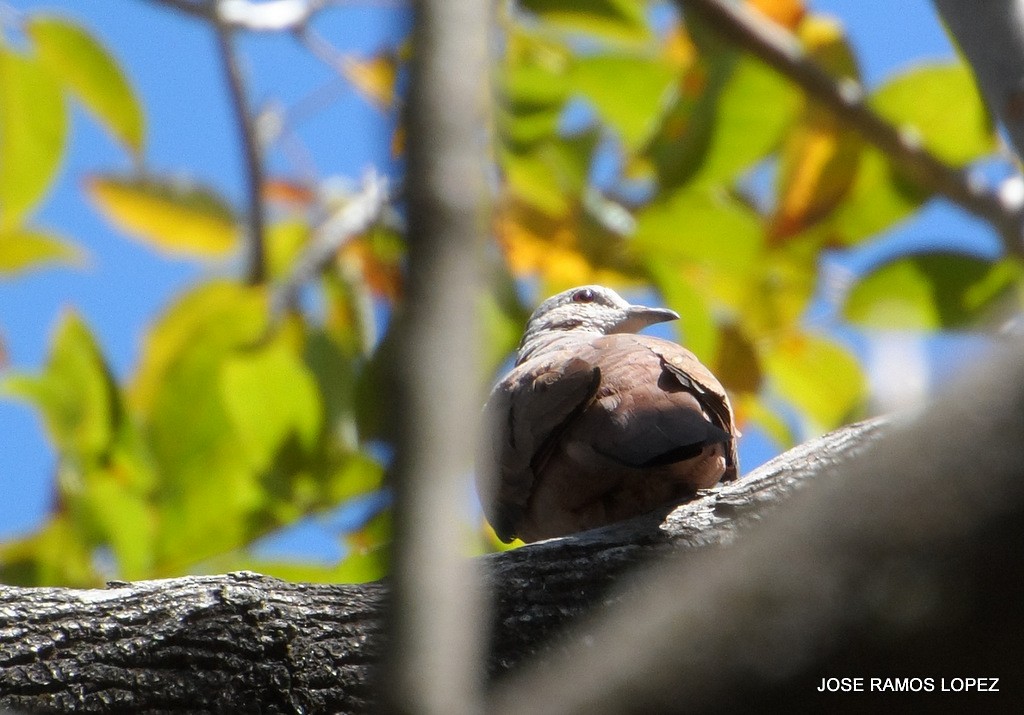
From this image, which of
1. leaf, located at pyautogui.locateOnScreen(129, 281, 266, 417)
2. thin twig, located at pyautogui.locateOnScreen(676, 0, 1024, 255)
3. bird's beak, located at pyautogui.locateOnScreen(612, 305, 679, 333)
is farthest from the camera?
bird's beak, located at pyautogui.locateOnScreen(612, 305, 679, 333)

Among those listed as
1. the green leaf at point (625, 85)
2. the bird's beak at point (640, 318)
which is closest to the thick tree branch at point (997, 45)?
the green leaf at point (625, 85)

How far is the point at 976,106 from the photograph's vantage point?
529 centimetres

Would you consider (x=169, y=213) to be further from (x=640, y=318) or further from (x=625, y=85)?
(x=625, y=85)

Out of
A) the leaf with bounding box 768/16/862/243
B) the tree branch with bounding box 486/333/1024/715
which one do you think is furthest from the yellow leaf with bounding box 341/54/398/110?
the tree branch with bounding box 486/333/1024/715

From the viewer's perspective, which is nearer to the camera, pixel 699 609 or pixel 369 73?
pixel 699 609

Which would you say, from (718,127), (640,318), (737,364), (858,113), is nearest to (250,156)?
(640,318)

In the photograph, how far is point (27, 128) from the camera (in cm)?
487

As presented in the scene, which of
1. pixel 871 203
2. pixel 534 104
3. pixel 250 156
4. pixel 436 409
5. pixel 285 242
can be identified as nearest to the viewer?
pixel 436 409

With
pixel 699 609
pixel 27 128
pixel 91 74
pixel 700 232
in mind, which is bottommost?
pixel 699 609

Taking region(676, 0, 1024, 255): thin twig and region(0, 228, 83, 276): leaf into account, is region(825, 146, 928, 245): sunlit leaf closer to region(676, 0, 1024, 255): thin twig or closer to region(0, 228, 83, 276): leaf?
region(676, 0, 1024, 255): thin twig

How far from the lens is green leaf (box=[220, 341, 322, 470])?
5.02 metres

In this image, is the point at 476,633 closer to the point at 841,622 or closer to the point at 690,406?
the point at 841,622

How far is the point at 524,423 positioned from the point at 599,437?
0.33 m

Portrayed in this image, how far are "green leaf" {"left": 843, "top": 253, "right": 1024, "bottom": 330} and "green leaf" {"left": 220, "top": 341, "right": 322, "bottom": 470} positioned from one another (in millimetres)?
2472
